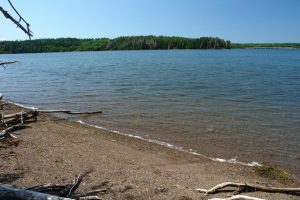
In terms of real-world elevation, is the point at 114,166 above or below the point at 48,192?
below

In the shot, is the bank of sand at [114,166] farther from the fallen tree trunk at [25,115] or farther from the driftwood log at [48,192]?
the fallen tree trunk at [25,115]

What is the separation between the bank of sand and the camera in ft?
25.8

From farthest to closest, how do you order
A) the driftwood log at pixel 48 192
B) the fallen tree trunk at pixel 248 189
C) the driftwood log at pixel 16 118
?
the driftwood log at pixel 16 118 → the fallen tree trunk at pixel 248 189 → the driftwood log at pixel 48 192

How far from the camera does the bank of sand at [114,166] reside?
786 cm

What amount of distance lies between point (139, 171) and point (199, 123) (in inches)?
280

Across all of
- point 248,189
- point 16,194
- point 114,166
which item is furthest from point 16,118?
point 248,189

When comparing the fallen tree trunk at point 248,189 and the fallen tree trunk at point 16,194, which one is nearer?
the fallen tree trunk at point 16,194

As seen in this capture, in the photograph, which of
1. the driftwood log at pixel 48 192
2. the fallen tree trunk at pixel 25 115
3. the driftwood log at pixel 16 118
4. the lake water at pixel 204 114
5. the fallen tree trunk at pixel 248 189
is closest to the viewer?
the driftwood log at pixel 48 192

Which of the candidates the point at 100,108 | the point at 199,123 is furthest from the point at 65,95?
the point at 199,123

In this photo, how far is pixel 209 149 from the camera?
1221 cm

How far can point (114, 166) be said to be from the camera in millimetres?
9609

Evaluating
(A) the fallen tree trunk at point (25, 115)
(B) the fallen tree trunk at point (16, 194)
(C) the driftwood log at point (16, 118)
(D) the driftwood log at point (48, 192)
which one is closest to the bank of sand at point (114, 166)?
(D) the driftwood log at point (48, 192)

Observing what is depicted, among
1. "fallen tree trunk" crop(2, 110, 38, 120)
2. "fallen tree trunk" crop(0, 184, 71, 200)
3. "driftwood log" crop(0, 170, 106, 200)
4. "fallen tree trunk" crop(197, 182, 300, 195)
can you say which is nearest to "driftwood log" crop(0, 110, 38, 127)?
"fallen tree trunk" crop(2, 110, 38, 120)

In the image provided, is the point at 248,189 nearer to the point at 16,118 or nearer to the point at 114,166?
the point at 114,166
